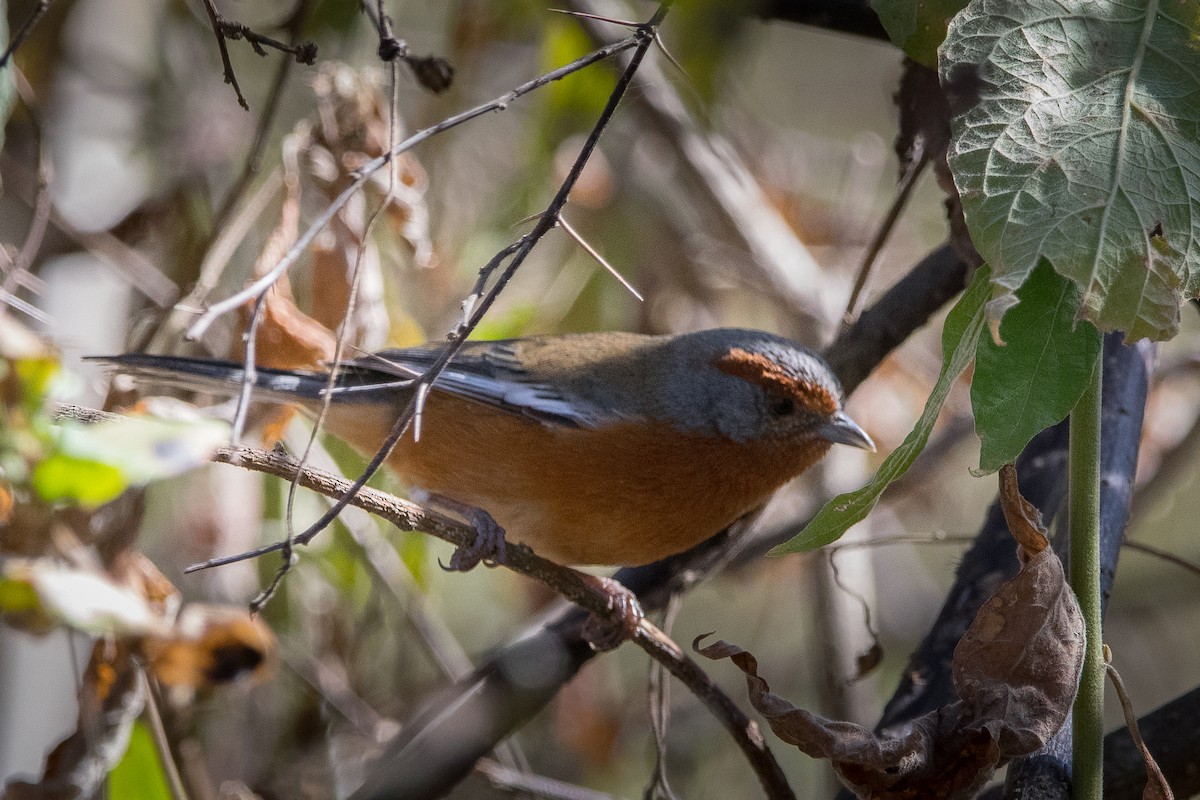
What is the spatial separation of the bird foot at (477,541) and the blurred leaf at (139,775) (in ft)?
3.46

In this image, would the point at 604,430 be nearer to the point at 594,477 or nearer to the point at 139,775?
the point at 594,477

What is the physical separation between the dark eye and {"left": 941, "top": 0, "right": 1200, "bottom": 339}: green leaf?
1940 mm

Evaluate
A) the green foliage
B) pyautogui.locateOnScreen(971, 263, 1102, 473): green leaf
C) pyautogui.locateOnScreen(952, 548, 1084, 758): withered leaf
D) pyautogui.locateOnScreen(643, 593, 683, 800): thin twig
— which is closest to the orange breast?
pyautogui.locateOnScreen(643, 593, 683, 800): thin twig

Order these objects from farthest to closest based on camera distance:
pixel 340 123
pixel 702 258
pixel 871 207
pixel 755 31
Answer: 1. pixel 871 207
2. pixel 702 258
3. pixel 755 31
4. pixel 340 123

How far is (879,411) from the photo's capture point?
5734mm

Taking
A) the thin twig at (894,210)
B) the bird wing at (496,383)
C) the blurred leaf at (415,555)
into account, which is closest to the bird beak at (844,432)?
the thin twig at (894,210)

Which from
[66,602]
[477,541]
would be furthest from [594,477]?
[66,602]

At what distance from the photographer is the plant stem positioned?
6.38ft

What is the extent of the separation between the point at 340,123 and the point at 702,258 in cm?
227

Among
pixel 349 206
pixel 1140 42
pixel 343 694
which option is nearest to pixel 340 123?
pixel 349 206

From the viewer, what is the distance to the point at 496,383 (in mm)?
3857

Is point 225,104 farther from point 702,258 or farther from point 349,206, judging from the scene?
point 702,258

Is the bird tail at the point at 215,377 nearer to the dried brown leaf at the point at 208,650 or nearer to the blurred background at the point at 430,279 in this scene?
the blurred background at the point at 430,279

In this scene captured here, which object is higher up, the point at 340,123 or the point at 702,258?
the point at 340,123
